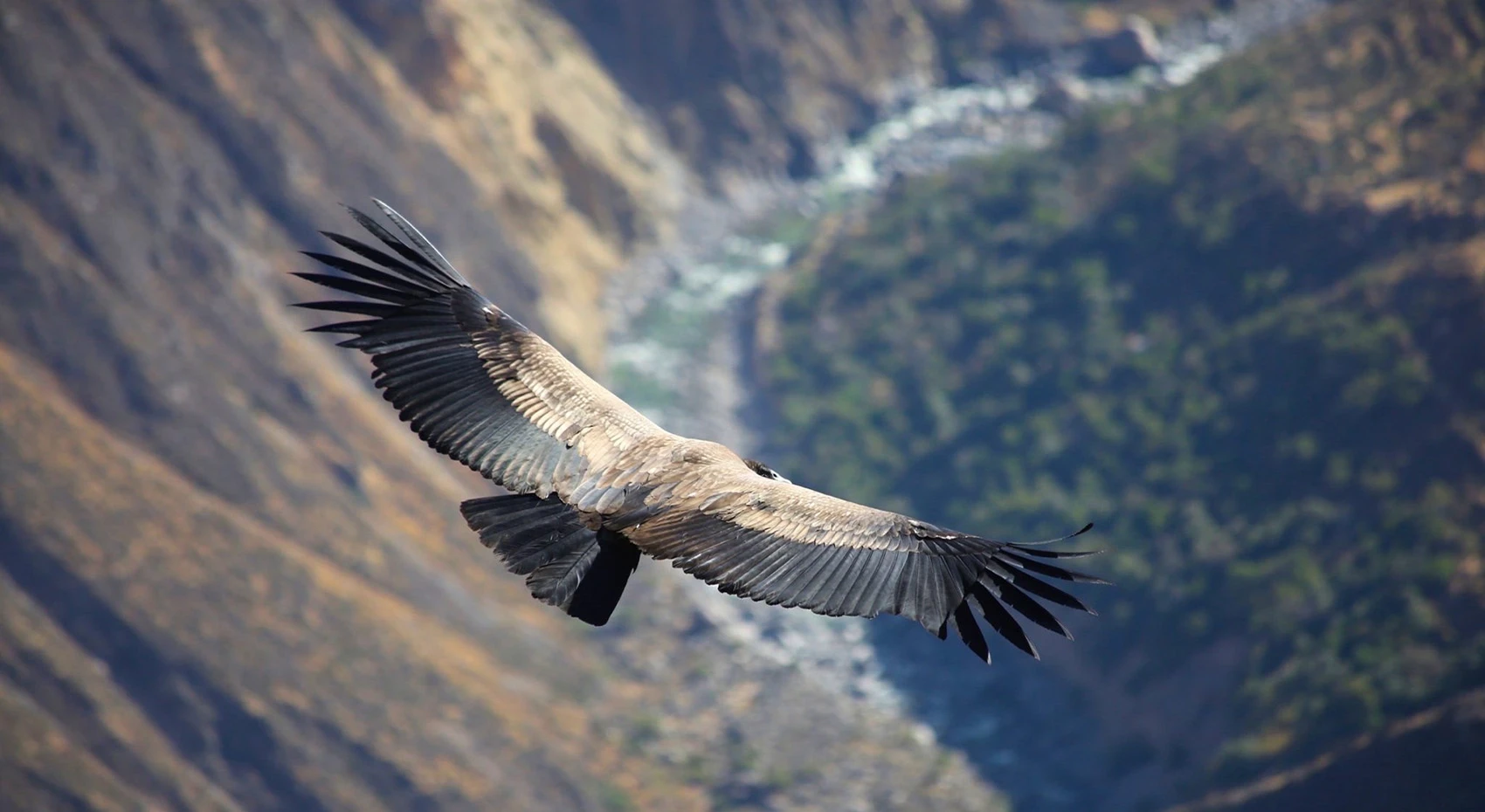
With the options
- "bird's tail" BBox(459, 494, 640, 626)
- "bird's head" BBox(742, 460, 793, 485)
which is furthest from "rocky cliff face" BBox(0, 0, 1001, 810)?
"bird's head" BBox(742, 460, 793, 485)

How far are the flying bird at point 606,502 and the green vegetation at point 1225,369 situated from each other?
22.6 m

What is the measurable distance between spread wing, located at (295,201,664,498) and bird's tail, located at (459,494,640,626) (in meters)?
0.25

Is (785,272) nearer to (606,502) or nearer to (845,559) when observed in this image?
(606,502)

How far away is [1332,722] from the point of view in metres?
30.7

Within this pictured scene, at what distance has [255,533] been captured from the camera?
33344mm

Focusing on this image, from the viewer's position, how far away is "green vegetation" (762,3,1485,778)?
33156mm

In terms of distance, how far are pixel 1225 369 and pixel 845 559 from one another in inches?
1232

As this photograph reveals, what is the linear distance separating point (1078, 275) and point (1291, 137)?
6.70m

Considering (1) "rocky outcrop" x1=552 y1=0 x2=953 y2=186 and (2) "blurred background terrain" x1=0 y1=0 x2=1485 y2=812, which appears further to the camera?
(1) "rocky outcrop" x1=552 y1=0 x2=953 y2=186

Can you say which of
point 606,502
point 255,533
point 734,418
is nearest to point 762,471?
point 606,502

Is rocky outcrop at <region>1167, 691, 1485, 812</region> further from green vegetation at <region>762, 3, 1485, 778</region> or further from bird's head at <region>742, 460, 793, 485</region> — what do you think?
bird's head at <region>742, 460, 793, 485</region>

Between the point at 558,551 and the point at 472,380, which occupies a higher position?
the point at 472,380

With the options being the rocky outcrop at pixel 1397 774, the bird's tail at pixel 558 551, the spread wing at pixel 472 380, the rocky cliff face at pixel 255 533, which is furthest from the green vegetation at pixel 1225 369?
the bird's tail at pixel 558 551

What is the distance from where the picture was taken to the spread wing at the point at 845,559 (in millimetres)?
10281
